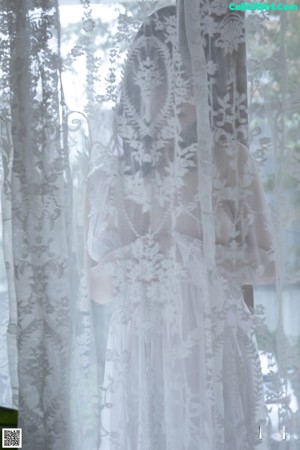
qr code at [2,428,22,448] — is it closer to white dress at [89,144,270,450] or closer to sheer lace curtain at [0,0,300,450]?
sheer lace curtain at [0,0,300,450]

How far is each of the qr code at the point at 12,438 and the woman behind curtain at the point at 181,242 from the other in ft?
0.64

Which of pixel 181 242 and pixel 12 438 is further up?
pixel 181 242

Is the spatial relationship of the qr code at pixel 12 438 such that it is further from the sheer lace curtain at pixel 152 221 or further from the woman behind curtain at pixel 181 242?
the woman behind curtain at pixel 181 242

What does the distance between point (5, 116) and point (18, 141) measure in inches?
2.8

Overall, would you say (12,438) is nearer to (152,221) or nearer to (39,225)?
(39,225)

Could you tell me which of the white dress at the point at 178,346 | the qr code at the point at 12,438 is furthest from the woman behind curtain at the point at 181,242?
the qr code at the point at 12,438

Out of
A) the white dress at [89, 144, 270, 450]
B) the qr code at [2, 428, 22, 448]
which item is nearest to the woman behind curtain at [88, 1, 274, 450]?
the white dress at [89, 144, 270, 450]

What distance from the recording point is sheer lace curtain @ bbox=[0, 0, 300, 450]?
4.42ft

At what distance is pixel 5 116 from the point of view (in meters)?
1.42

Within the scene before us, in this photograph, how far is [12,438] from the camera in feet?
4.59

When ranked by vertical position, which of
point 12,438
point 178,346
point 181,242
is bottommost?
point 12,438

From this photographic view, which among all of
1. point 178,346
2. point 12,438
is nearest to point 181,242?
point 178,346

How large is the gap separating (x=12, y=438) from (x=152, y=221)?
1.96 ft

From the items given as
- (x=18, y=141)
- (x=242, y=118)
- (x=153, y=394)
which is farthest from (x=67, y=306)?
(x=242, y=118)
